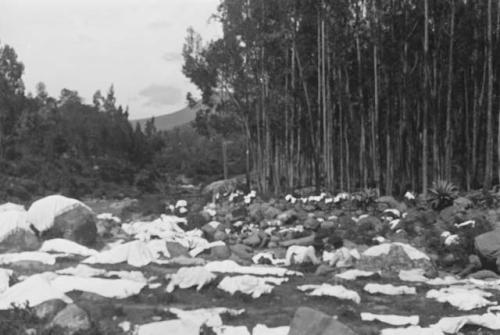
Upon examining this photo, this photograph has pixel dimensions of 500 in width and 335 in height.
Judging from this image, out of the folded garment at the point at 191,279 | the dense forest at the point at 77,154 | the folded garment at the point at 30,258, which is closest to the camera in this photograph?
the folded garment at the point at 191,279

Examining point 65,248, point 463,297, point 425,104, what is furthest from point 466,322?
point 425,104

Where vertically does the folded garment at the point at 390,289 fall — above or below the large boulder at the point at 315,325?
below

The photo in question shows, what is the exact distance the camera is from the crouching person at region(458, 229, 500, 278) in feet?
30.8

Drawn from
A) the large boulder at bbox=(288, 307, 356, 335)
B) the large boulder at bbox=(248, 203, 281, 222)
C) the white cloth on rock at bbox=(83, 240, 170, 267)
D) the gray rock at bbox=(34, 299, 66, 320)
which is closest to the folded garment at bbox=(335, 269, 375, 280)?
the white cloth on rock at bbox=(83, 240, 170, 267)

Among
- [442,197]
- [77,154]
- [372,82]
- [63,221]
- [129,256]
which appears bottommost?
[129,256]

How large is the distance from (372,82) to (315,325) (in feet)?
62.9

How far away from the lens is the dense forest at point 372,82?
64.3 feet

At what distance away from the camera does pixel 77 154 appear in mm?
52562

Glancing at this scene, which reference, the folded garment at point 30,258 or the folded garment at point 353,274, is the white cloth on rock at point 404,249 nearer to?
the folded garment at point 353,274

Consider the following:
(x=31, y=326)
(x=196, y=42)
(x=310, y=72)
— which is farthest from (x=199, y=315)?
(x=196, y=42)

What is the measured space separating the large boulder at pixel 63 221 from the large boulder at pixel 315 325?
8.79m

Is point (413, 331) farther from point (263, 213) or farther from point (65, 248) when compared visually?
point (263, 213)

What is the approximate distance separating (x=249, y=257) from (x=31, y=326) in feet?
19.4

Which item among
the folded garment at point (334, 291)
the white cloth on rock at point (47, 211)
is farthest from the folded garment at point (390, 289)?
the white cloth on rock at point (47, 211)
